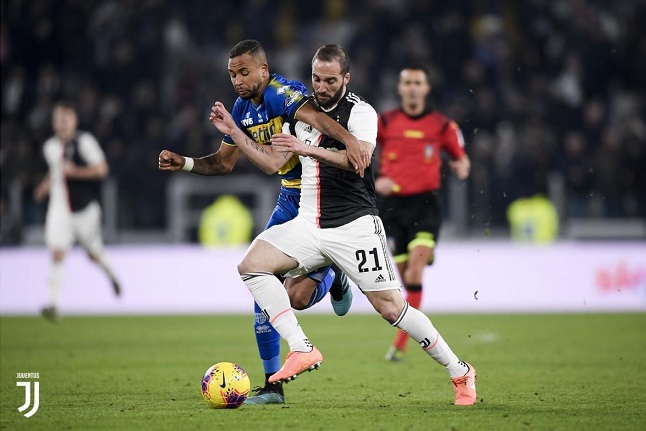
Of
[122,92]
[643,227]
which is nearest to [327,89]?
[643,227]

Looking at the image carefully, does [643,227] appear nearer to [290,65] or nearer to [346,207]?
[290,65]

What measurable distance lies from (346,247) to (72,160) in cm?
814

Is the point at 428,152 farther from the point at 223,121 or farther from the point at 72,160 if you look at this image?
the point at 72,160

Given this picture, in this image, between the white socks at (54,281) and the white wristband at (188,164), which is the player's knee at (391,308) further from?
the white socks at (54,281)

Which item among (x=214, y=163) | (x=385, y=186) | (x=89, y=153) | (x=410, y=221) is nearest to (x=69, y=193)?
(x=89, y=153)

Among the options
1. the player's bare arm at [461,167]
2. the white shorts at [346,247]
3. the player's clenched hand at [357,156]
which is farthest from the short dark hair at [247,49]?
the player's bare arm at [461,167]

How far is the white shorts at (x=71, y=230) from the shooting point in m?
14.4

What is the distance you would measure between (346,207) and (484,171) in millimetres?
9970

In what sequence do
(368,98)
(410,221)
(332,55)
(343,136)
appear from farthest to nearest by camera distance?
(368,98)
(410,221)
(332,55)
(343,136)

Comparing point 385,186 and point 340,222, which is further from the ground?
point 385,186

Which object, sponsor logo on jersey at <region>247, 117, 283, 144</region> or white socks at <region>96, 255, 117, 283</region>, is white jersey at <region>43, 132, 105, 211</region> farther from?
sponsor logo on jersey at <region>247, 117, 283, 144</region>

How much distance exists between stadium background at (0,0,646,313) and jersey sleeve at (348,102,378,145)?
28.8 ft

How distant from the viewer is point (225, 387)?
6926 mm

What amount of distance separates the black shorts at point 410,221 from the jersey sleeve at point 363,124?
345cm
